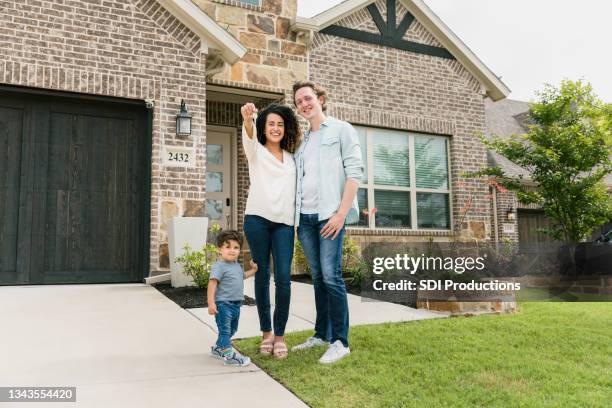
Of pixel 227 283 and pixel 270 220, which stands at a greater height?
pixel 270 220

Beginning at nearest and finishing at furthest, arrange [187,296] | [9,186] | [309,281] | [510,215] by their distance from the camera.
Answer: [187,296]
[9,186]
[309,281]
[510,215]

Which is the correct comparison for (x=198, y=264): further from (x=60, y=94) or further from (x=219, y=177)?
(x=219, y=177)

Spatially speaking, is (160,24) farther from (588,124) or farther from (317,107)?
(588,124)

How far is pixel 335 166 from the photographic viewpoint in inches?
121

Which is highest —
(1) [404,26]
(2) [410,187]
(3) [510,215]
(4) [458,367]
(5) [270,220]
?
(1) [404,26]

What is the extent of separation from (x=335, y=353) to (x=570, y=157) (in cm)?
749

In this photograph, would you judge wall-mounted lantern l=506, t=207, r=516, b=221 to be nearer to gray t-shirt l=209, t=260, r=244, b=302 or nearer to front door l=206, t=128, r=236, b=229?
front door l=206, t=128, r=236, b=229

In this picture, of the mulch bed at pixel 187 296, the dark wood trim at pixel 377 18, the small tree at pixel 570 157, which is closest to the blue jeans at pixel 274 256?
the mulch bed at pixel 187 296

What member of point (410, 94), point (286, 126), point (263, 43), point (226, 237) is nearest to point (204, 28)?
point (263, 43)

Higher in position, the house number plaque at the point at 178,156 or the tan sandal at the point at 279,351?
the house number plaque at the point at 178,156

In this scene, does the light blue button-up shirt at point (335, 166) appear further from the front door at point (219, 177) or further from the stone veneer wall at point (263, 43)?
the front door at point (219, 177)

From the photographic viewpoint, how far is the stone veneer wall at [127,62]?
6.11 meters

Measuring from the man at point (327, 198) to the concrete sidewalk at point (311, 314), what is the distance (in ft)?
1.85
